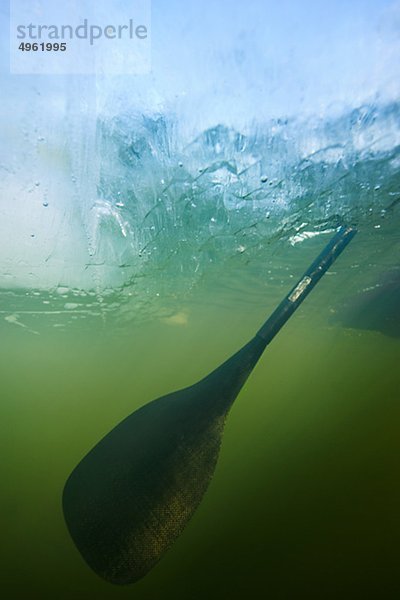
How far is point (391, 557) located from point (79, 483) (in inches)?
404

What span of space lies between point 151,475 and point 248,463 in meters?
17.2

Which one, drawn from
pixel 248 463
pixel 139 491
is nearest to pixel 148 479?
pixel 139 491

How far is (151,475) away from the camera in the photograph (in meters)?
3.85

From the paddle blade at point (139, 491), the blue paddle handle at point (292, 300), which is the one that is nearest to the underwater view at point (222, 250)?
the paddle blade at point (139, 491)

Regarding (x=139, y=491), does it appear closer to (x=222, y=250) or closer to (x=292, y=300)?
(x=292, y=300)

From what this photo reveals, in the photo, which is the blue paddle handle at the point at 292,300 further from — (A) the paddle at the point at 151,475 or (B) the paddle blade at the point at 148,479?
(B) the paddle blade at the point at 148,479

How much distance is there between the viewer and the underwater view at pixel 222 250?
3.55 metres

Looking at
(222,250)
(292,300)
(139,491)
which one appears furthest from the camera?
(222,250)

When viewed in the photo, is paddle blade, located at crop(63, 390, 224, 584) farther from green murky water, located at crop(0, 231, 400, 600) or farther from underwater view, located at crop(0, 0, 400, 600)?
green murky water, located at crop(0, 231, 400, 600)

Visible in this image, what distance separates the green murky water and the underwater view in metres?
0.08

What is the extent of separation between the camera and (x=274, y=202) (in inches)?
252

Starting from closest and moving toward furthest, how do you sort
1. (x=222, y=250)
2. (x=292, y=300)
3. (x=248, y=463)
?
(x=292, y=300)
(x=222, y=250)
(x=248, y=463)

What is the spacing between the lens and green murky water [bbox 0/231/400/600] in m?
9.36

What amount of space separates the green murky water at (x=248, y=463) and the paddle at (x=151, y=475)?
5802 millimetres
